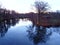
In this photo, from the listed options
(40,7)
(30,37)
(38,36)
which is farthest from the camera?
(40,7)

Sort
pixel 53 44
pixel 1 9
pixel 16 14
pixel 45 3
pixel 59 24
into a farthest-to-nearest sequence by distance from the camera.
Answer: pixel 16 14 → pixel 1 9 → pixel 45 3 → pixel 59 24 → pixel 53 44

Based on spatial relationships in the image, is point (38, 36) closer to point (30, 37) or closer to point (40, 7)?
point (30, 37)

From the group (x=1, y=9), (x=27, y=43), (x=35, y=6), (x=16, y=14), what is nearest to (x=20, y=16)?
(x=16, y=14)

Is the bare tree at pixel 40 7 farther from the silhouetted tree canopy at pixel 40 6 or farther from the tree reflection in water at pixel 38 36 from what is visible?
the tree reflection in water at pixel 38 36

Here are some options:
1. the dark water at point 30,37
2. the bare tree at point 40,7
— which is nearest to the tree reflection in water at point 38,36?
the dark water at point 30,37

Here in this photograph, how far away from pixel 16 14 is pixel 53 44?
117 ft

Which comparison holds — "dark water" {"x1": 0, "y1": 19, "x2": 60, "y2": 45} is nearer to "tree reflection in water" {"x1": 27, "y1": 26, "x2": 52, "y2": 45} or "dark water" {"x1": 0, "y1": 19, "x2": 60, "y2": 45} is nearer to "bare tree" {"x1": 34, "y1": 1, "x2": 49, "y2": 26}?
"tree reflection in water" {"x1": 27, "y1": 26, "x2": 52, "y2": 45}

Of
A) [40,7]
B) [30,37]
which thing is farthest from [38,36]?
[40,7]

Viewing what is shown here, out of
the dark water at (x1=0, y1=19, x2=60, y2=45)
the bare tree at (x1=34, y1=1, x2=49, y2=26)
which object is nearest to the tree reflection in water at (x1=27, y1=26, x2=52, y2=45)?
the dark water at (x1=0, y1=19, x2=60, y2=45)

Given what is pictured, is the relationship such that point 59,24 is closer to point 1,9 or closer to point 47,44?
point 47,44

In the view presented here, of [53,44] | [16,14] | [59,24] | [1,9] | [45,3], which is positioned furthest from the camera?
[16,14]

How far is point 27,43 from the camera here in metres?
9.73

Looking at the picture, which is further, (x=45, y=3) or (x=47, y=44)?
(x=45, y=3)

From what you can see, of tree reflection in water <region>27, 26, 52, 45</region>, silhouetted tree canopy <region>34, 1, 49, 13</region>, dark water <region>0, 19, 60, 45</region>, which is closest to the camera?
dark water <region>0, 19, 60, 45</region>
